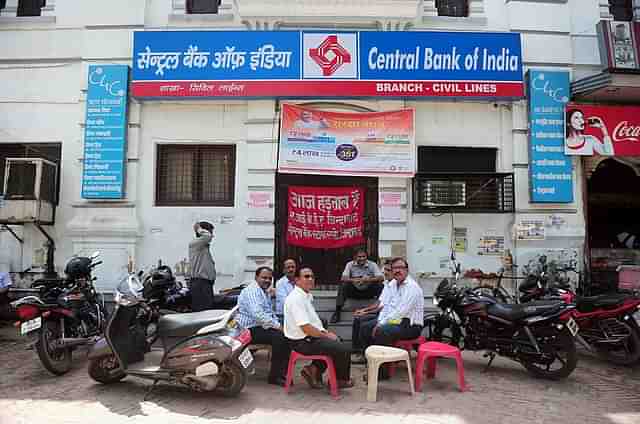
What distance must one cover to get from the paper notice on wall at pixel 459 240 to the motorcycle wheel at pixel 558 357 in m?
3.62

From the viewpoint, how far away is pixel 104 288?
904 centimetres

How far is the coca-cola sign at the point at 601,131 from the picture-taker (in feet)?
30.0

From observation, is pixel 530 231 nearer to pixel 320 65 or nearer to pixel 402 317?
pixel 402 317

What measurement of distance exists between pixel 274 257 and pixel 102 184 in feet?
12.1

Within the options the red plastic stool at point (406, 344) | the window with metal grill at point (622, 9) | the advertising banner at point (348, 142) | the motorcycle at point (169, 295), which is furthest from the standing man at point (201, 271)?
the window with metal grill at point (622, 9)

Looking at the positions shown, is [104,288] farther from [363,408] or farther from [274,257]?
[363,408]

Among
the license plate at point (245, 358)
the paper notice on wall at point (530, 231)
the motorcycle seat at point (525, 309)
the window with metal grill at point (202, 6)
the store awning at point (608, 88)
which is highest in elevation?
the window with metal grill at point (202, 6)

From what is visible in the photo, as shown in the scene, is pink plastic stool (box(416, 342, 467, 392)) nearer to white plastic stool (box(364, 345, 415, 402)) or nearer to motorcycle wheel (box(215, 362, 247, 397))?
white plastic stool (box(364, 345, 415, 402))

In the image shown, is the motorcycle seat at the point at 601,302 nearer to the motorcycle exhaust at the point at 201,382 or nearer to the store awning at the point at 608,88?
the store awning at the point at 608,88

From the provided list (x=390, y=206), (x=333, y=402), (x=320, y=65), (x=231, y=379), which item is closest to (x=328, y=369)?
(x=333, y=402)

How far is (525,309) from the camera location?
224 inches

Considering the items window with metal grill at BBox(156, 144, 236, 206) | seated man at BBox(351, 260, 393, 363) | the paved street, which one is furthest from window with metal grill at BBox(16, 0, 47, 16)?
seated man at BBox(351, 260, 393, 363)

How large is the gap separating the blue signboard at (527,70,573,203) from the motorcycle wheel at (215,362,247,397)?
688 centimetres

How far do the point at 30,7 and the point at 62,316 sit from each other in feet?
25.1
